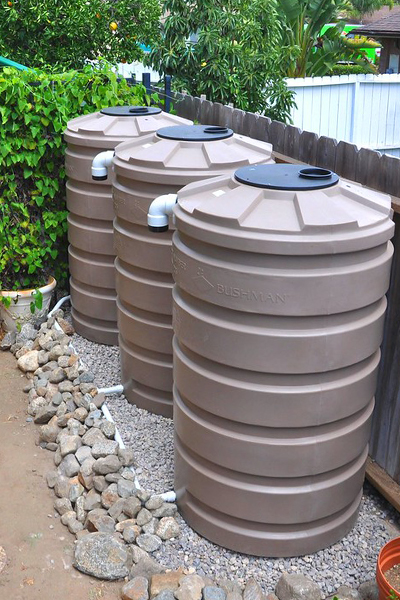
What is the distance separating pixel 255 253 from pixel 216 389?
61 cm

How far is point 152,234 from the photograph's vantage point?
12.7 ft

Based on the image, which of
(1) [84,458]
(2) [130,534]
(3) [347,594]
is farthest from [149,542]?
(3) [347,594]

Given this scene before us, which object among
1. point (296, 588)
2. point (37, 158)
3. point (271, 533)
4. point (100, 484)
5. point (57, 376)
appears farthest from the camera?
point (37, 158)

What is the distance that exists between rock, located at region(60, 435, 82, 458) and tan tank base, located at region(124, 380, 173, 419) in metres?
0.49

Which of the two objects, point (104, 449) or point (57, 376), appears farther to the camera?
point (57, 376)

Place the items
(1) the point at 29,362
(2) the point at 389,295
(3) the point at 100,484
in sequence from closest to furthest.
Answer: (2) the point at 389,295 → (3) the point at 100,484 → (1) the point at 29,362

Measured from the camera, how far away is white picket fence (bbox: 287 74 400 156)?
1136 centimetres

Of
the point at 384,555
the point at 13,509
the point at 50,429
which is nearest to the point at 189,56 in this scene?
the point at 50,429

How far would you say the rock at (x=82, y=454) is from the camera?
385 centimetres

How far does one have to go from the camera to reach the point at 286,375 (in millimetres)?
2736

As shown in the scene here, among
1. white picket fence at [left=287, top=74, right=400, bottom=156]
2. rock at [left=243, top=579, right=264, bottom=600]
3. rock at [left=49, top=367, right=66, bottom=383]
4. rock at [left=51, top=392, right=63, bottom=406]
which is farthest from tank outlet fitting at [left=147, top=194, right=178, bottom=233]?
white picket fence at [left=287, top=74, right=400, bottom=156]

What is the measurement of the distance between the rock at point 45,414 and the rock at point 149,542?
141cm

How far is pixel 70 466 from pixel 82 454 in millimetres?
93

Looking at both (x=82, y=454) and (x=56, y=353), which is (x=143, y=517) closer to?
(x=82, y=454)
